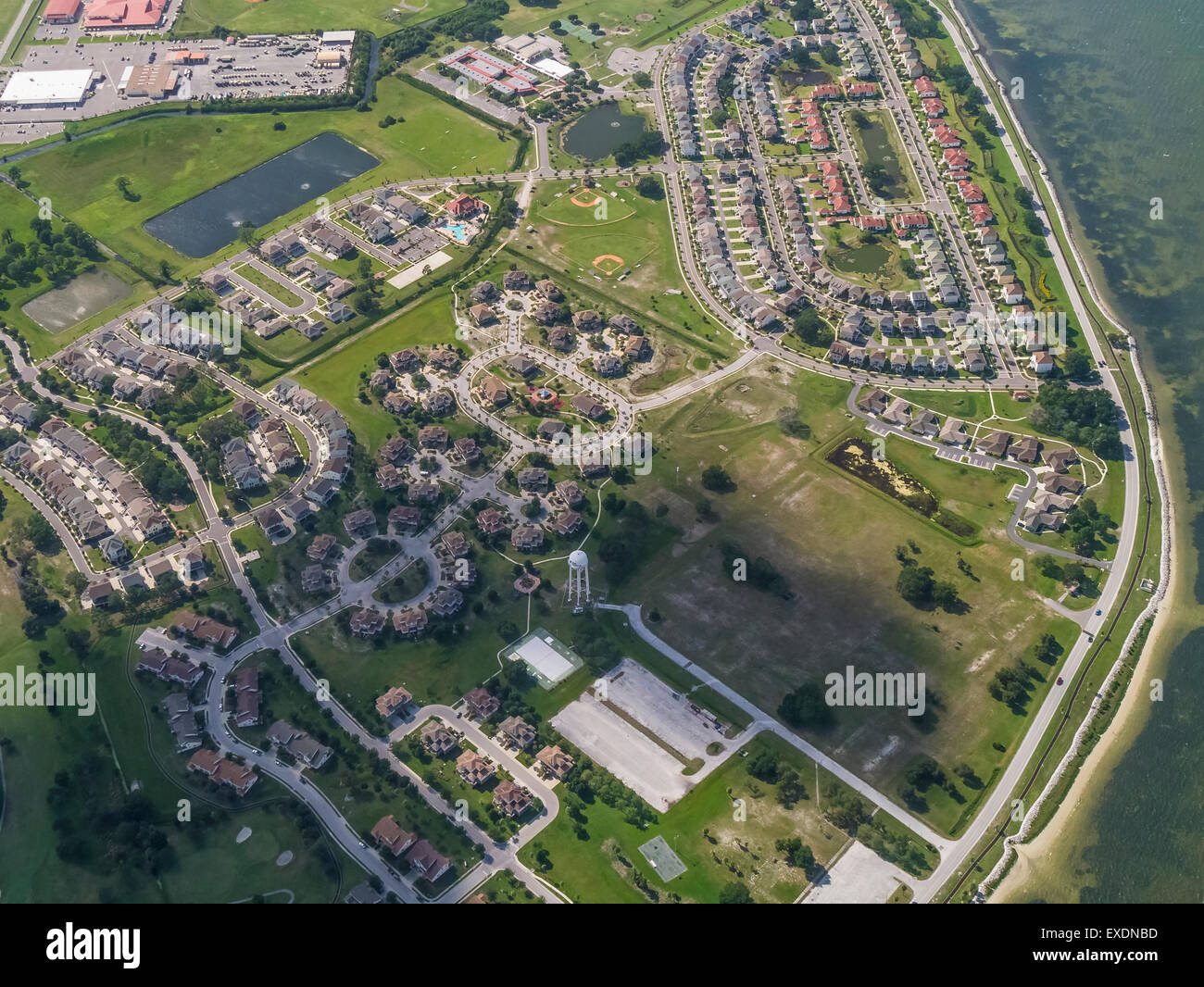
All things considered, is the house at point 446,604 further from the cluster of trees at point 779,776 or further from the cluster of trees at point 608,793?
the cluster of trees at point 779,776

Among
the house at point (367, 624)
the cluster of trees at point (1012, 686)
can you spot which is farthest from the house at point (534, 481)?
the cluster of trees at point (1012, 686)

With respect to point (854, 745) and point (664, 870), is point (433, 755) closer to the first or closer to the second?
point (664, 870)

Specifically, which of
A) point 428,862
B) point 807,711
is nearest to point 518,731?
point 428,862

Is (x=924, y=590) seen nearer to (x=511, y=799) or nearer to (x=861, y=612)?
(x=861, y=612)

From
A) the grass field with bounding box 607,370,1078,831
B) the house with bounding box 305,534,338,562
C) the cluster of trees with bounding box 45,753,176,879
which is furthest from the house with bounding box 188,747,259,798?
the grass field with bounding box 607,370,1078,831

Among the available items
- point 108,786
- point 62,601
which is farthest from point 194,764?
point 62,601
